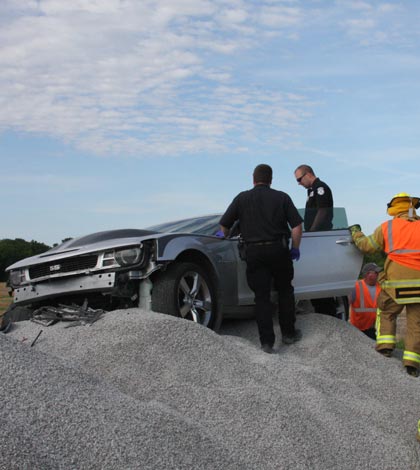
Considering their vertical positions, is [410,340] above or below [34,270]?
below

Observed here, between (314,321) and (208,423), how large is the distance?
3373 millimetres

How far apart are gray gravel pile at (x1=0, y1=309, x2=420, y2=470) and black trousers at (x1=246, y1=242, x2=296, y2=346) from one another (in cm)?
38

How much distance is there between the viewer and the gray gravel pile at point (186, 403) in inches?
148

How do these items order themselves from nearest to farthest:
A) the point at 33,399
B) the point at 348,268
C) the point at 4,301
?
the point at 33,399
the point at 348,268
the point at 4,301

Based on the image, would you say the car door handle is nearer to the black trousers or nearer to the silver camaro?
the silver camaro

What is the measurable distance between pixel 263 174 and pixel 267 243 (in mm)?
750

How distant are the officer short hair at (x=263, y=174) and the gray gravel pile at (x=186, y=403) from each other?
170 centimetres

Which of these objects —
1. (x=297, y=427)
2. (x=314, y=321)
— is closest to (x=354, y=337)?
(x=314, y=321)

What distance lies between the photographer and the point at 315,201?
8523 mm

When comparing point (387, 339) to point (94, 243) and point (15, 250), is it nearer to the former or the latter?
Result: point (94, 243)

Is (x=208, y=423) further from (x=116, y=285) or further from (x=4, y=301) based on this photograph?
(x=4, y=301)

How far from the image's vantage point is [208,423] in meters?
4.55

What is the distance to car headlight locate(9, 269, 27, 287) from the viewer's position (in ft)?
23.1

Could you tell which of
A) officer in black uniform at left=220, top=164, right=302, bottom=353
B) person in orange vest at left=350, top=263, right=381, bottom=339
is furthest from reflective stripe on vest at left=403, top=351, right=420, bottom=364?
person in orange vest at left=350, top=263, right=381, bottom=339
